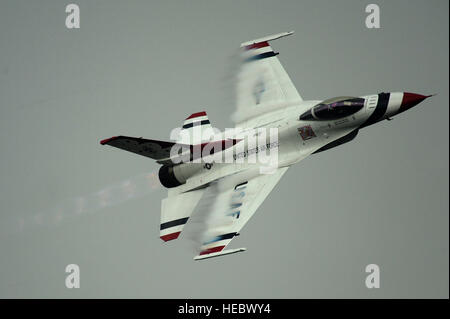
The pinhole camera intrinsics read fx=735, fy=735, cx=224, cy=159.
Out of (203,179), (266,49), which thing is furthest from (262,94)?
(203,179)

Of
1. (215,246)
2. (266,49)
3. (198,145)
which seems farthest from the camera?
(266,49)

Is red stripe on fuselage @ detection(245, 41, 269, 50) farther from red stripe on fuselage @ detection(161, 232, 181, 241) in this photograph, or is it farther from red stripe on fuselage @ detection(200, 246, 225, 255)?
red stripe on fuselage @ detection(200, 246, 225, 255)

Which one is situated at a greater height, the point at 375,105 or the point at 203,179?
the point at 375,105

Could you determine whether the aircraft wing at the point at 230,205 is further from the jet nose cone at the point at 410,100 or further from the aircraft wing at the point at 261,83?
the jet nose cone at the point at 410,100

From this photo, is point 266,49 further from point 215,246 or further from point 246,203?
point 215,246

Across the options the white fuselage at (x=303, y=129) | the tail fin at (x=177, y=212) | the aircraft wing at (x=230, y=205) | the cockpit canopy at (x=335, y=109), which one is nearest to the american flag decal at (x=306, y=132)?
the white fuselage at (x=303, y=129)

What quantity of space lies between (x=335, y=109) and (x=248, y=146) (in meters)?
3.47

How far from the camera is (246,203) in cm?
2686

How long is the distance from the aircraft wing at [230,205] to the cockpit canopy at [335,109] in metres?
2.23

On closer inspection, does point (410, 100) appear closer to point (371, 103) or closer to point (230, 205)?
point (371, 103)

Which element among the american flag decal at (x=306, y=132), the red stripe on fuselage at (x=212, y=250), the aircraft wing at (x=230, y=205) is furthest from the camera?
the american flag decal at (x=306, y=132)

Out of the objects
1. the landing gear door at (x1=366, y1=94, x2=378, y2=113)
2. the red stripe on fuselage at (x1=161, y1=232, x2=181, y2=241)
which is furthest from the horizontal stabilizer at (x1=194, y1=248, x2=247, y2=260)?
the landing gear door at (x1=366, y1=94, x2=378, y2=113)

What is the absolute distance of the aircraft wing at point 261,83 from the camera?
2858 cm

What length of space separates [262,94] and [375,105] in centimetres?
475
